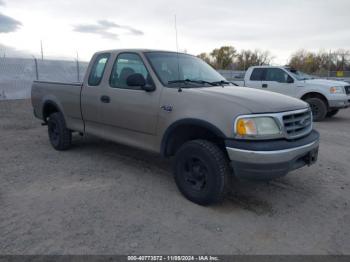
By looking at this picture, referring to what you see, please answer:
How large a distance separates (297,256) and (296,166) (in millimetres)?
987

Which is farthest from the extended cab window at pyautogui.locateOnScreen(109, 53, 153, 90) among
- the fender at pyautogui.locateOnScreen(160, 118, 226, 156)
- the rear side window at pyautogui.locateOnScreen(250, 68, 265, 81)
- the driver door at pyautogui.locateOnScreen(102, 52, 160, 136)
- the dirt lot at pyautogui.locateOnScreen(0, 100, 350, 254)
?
the rear side window at pyautogui.locateOnScreen(250, 68, 265, 81)

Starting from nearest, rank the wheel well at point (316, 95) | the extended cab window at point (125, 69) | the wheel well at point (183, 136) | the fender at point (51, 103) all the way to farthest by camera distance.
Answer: the wheel well at point (183, 136), the extended cab window at point (125, 69), the fender at point (51, 103), the wheel well at point (316, 95)

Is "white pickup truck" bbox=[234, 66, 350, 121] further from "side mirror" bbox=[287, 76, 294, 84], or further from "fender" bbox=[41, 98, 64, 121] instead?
"fender" bbox=[41, 98, 64, 121]

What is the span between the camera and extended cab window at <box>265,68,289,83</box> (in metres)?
10.0

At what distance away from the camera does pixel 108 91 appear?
4.48m

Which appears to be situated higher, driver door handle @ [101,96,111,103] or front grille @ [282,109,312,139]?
driver door handle @ [101,96,111,103]

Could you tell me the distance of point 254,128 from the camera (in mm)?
3051

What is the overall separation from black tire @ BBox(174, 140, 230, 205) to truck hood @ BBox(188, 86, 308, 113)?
0.56 metres

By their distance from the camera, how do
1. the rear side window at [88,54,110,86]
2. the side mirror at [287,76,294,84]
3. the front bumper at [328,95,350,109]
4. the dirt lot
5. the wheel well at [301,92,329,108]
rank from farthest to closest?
the side mirror at [287,76,294,84], the wheel well at [301,92,329,108], the front bumper at [328,95,350,109], the rear side window at [88,54,110,86], the dirt lot

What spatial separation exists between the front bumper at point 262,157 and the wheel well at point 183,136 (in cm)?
36

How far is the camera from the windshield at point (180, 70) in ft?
13.0

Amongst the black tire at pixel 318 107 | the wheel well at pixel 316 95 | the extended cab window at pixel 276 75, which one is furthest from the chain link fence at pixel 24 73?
the black tire at pixel 318 107

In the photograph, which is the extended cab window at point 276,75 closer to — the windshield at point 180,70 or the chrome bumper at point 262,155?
the windshield at point 180,70

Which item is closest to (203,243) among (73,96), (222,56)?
(73,96)
